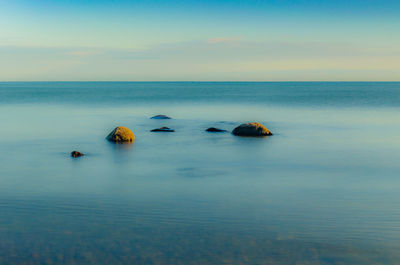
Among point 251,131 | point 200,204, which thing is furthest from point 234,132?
point 200,204

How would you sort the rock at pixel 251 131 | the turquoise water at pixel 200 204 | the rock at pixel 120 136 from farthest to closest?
the rock at pixel 251 131 < the rock at pixel 120 136 < the turquoise water at pixel 200 204

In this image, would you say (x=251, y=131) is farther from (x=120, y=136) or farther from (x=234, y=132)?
(x=120, y=136)

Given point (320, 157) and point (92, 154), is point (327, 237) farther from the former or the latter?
point (92, 154)

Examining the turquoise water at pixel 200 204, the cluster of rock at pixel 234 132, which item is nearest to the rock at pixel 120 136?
the cluster of rock at pixel 234 132

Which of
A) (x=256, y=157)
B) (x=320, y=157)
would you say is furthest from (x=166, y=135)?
(x=320, y=157)

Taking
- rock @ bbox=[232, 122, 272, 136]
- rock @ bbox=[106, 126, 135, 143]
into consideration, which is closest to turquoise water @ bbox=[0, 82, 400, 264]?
rock @ bbox=[106, 126, 135, 143]

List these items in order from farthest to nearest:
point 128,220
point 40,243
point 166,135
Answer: point 166,135 → point 128,220 → point 40,243

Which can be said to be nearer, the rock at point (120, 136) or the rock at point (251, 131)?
the rock at point (120, 136)

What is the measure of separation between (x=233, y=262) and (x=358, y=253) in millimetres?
2390

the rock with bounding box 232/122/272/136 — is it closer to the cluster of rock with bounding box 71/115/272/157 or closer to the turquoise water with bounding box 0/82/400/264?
the cluster of rock with bounding box 71/115/272/157

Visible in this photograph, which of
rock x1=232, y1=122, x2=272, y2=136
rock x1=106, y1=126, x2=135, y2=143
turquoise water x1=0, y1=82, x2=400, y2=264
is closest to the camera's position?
turquoise water x1=0, y1=82, x2=400, y2=264

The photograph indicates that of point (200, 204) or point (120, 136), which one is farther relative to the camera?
point (120, 136)

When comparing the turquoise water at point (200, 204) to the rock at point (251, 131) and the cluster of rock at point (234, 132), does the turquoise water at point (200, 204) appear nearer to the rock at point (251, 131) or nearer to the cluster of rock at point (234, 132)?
the cluster of rock at point (234, 132)

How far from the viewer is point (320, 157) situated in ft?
62.0
